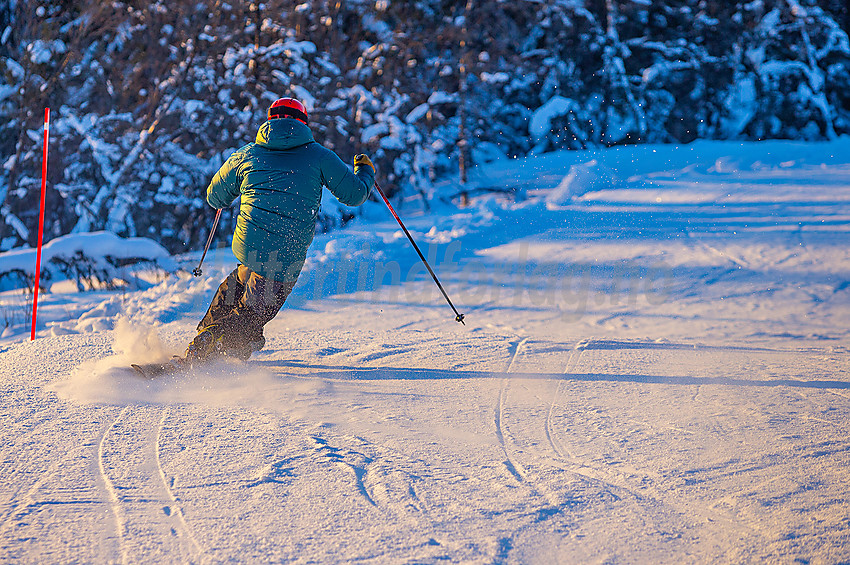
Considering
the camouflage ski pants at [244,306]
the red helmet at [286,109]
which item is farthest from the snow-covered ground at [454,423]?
the red helmet at [286,109]

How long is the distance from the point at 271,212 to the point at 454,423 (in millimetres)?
1621

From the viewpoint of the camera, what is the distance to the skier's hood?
3.67 m

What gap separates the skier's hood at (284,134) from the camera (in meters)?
3.67

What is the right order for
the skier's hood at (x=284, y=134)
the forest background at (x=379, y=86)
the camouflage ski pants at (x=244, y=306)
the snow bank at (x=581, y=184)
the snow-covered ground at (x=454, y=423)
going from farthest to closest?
the snow bank at (x=581, y=184)
the forest background at (x=379, y=86)
the camouflage ski pants at (x=244, y=306)
the skier's hood at (x=284, y=134)
the snow-covered ground at (x=454, y=423)

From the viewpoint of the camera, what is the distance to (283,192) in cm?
376

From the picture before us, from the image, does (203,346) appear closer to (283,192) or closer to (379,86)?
(283,192)

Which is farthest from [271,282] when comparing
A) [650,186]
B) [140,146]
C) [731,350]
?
[650,186]

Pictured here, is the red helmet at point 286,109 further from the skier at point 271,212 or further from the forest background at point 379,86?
the forest background at point 379,86

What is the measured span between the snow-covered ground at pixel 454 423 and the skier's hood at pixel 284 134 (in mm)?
1336

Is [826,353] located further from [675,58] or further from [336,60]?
[675,58]

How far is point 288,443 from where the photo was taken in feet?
9.27

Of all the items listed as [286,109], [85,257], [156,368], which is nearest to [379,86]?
[85,257]

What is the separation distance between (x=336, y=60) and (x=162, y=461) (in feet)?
40.5

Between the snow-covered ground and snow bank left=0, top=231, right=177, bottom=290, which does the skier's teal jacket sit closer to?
the snow-covered ground
